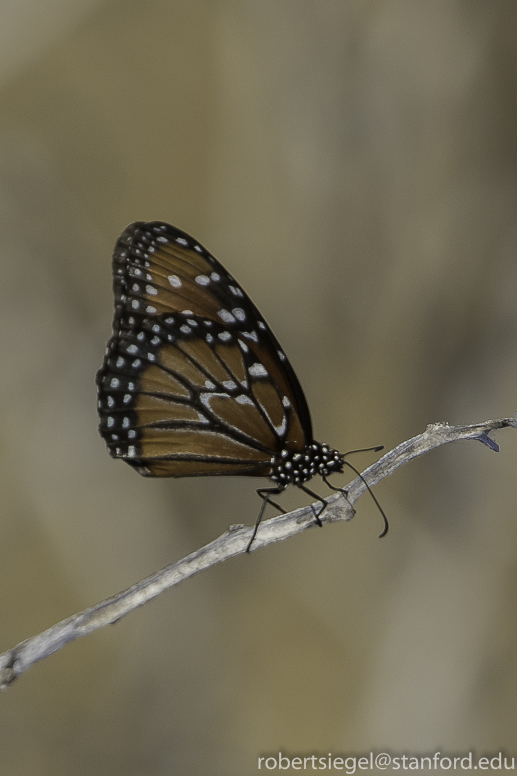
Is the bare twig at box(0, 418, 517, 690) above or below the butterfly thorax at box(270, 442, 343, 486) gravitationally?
above

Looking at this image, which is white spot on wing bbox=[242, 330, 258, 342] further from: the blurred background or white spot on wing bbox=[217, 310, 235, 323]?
the blurred background

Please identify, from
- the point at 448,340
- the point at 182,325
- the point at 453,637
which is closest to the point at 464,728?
the point at 453,637

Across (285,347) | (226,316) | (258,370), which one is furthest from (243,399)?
(285,347)

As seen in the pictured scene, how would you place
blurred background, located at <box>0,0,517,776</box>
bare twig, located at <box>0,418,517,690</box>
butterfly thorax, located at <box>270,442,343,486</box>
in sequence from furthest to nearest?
blurred background, located at <box>0,0,517,776</box> < butterfly thorax, located at <box>270,442,343,486</box> < bare twig, located at <box>0,418,517,690</box>

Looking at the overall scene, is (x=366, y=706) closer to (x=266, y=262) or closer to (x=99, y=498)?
→ (x=99, y=498)

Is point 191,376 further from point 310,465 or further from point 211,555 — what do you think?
point 211,555

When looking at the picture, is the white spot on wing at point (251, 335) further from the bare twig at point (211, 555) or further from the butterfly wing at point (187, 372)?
the bare twig at point (211, 555)

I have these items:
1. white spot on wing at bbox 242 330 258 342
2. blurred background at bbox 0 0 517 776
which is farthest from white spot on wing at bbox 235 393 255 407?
blurred background at bbox 0 0 517 776
